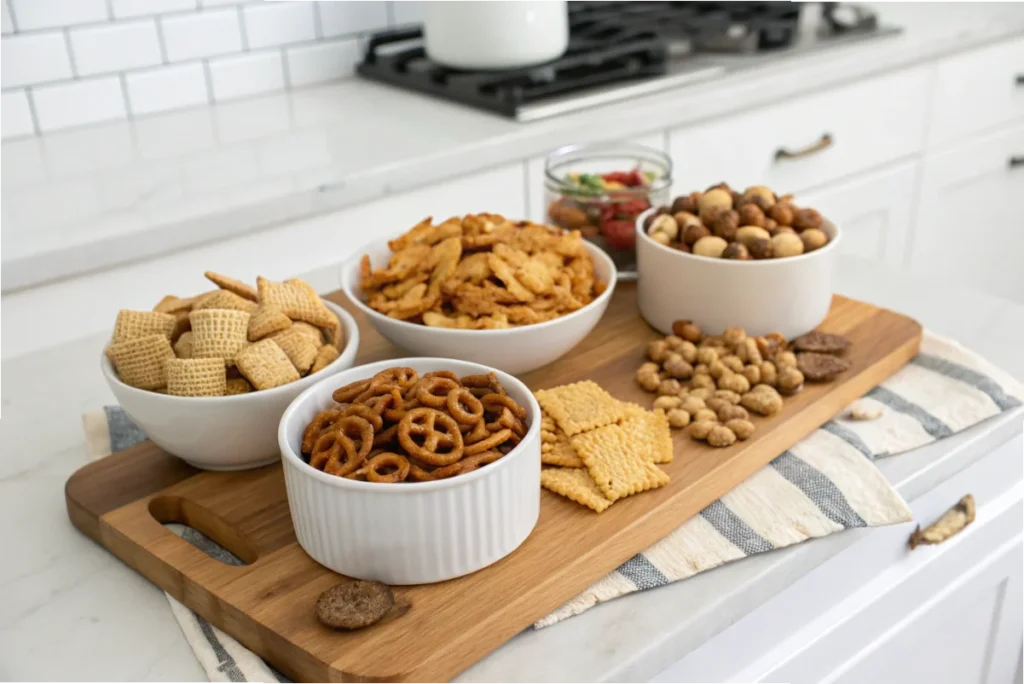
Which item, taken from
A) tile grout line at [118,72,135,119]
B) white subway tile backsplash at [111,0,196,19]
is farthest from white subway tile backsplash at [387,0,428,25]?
tile grout line at [118,72,135,119]

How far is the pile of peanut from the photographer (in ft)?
3.00

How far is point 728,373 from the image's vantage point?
0.97 m

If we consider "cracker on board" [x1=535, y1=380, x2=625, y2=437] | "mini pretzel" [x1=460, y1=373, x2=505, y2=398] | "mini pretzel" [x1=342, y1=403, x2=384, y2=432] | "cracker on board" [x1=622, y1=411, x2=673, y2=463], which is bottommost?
"cracker on board" [x1=622, y1=411, x2=673, y2=463]

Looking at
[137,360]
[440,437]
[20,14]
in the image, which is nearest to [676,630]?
[440,437]

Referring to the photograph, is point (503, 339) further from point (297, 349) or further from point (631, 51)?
point (631, 51)

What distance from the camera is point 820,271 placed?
41.3 inches

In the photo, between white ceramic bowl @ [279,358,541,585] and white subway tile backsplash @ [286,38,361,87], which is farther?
white subway tile backsplash @ [286,38,361,87]

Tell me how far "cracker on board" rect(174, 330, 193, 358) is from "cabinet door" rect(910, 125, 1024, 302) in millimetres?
1967

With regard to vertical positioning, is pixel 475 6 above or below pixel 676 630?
above

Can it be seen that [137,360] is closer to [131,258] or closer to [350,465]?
[350,465]

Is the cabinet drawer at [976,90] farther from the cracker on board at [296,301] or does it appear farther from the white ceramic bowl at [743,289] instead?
the cracker on board at [296,301]

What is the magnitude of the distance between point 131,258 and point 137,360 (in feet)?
2.07

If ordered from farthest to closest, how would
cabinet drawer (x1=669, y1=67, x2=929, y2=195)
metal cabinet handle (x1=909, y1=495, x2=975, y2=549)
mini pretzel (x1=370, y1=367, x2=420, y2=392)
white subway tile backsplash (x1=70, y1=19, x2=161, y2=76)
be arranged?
cabinet drawer (x1=669, y1=67, x2=929, y2=195)
white subway tile backsplash (x1=70, y1=19, x2=161, y2=76)
metal cabinet handle (x1=909, y1=495, x2=975, y2=549)
mini pretzel (x1=370, y1=367, x2=420, y2=392)

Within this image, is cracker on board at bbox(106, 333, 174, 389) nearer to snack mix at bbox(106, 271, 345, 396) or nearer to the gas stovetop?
snack mix at bbox(106, 271, 345, 396)
